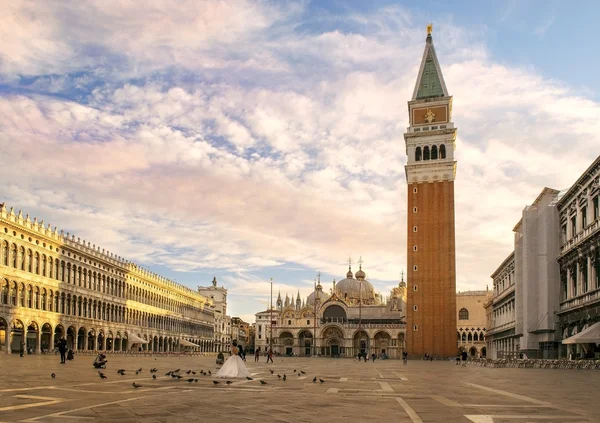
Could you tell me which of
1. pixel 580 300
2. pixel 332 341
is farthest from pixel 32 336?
pixel 332 341

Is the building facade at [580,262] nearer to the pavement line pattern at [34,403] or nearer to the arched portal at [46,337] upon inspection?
the pavement line pattern at [34,403]

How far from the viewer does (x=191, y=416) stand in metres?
10.6

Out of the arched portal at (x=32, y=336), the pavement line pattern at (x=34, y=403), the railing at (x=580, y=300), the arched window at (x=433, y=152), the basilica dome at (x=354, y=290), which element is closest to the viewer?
the pavement line pattern at (x=34, y=403)

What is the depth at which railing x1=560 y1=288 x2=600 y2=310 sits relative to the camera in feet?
122

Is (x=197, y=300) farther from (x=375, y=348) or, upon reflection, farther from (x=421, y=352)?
(x=421, y=352)

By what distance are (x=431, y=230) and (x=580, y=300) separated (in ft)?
141

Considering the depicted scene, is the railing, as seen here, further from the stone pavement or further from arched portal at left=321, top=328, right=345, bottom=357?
arched portal at left=321, top=328, right=345, bottom=357

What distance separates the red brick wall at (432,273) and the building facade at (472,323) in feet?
124

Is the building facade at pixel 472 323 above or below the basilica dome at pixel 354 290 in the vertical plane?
below

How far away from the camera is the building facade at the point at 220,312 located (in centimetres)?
15094

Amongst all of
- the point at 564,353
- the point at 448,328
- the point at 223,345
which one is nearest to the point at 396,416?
the point at 564,353

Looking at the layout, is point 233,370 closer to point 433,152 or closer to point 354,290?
point 433,152

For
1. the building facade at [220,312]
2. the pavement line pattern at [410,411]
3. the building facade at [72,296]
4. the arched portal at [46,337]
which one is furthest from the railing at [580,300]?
the building facade at [220,312]

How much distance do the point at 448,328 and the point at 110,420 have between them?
7500cm
